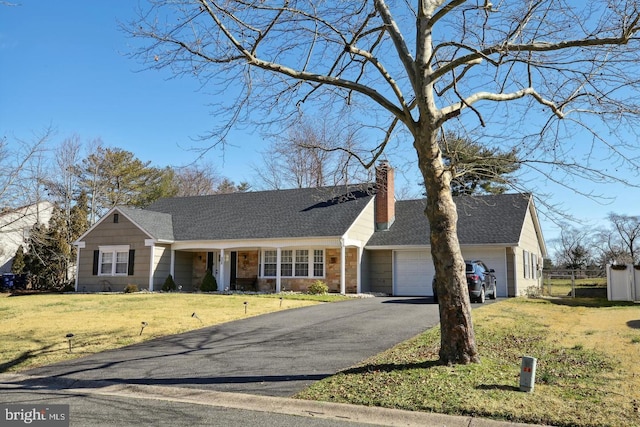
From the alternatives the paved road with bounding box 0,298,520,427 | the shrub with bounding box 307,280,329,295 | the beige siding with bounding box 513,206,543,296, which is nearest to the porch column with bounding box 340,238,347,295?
the shrub with bounding box 307,280,329,295

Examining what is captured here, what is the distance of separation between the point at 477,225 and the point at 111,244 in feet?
62.3

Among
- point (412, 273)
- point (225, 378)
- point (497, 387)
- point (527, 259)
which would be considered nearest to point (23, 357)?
point (225, 378)

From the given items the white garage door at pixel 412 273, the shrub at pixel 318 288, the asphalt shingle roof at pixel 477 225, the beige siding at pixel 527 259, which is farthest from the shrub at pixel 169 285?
the beige siding at pixel 527 259

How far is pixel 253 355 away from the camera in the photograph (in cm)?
977

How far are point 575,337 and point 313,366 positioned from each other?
6.04 m

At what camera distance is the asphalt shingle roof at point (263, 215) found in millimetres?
25672

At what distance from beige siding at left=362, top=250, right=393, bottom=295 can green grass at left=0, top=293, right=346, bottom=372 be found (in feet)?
15.7

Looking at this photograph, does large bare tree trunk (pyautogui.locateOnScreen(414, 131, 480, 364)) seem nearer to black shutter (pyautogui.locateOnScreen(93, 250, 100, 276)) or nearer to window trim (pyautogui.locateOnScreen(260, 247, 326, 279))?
window trim (pyautogui.locateOnScreen(260, 247, 326, 279))

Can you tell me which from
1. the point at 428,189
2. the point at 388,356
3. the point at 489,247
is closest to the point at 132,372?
the point at 388,356

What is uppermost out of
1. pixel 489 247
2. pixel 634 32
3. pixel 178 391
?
pixel 634 32

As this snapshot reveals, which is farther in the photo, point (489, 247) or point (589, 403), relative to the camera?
point (489, 247)

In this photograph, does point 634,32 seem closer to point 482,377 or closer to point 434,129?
point 434,129

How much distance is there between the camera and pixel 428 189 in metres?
8.34

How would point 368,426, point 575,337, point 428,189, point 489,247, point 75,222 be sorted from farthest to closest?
1. point 75,222
2. point 489,247
3. point 575,337
4. point 428,189
5. point 368,426
